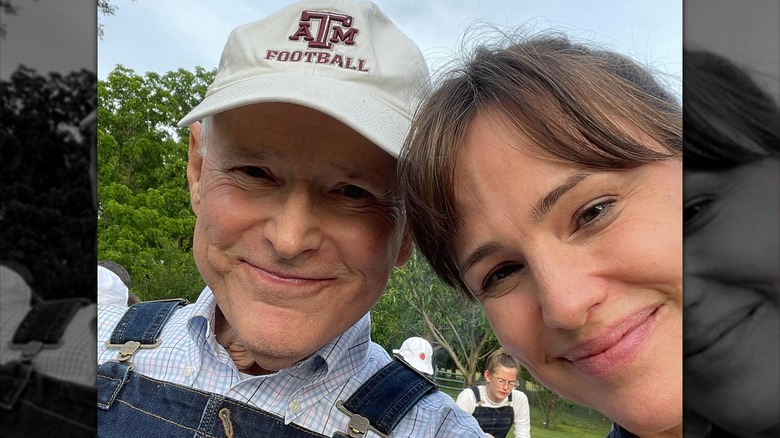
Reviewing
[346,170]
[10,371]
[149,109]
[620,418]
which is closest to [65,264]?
[10,371]

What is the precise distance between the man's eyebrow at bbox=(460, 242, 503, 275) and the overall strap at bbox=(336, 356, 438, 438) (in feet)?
0.65

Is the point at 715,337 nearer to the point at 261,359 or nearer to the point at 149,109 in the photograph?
the point at 261,359

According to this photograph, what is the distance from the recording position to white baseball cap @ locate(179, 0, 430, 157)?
0.63 m

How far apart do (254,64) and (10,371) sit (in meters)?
0.47

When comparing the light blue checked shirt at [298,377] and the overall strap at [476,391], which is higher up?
the light blue checked shirt at [298,377]

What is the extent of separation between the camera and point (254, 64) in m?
0.71

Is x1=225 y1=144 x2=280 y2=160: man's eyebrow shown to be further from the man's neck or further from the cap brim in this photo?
Result: the man's neck

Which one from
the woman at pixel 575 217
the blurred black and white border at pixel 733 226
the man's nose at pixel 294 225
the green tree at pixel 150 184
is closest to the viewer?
the blurred black and white border at pixel 733 226

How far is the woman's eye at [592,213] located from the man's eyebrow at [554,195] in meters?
0.03

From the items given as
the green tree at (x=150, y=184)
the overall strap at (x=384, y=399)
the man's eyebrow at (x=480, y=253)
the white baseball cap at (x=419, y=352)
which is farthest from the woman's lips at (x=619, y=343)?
the green tree at (x=150, y=184)

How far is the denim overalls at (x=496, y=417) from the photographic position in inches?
71.2

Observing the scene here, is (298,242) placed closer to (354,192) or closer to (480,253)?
(354,192)

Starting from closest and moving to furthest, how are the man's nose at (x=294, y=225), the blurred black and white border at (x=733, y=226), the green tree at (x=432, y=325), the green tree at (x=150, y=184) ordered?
the blurred black and white border at (x=733, y=226) < the man's nose at (x=294, y=225) < the green tree at (x=432, y=325) < the green tree at (x=150, y=184)

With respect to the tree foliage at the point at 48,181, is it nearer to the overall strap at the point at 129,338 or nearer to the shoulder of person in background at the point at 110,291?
the overall strap at the point at 129,338
